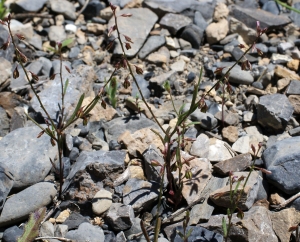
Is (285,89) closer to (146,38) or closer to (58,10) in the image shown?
(146,38)

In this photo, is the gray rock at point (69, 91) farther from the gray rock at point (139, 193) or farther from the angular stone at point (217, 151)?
the angular stone at point (217, 151)

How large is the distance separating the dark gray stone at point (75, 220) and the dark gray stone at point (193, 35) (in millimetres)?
2308

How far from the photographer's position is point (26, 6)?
508 cm

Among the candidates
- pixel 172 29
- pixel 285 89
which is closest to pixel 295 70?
pixel 285 89

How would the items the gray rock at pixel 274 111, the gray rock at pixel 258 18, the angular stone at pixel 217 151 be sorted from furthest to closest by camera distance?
the gray rock at pixel 258 18 < the gray rock at pixel 274 111 < the angular stone at pixel 217 151

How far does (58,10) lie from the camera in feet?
16.7

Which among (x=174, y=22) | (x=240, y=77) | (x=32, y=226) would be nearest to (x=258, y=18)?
(x=174, y=22)

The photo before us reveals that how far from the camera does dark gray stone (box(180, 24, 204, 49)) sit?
4750mm

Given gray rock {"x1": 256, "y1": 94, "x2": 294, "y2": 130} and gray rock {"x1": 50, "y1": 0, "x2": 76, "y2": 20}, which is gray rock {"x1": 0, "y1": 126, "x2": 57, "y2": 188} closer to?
gray rock {"x1": 256, "y1": 94, "x2": 294, "y2": 130}

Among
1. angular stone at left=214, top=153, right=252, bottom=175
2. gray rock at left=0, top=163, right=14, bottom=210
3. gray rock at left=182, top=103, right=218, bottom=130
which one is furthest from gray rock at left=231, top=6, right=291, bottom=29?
gray rock at left=0, top=163, right=14, bottom=210

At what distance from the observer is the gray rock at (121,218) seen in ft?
9.93

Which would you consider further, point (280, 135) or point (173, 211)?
point (280, 135)

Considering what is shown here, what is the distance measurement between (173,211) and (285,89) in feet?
5.46

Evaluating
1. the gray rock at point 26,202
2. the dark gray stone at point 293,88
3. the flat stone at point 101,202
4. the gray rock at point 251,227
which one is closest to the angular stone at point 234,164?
the gray rock at point 251,227
